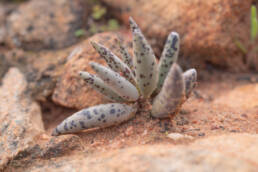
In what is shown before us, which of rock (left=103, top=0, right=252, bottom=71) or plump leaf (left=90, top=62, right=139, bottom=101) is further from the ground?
rock (left=103, top=0, right=252, bottom=71)

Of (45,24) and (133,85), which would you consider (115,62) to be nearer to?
(133,85)

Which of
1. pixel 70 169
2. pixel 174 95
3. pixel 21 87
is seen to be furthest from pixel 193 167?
pixel 21 87

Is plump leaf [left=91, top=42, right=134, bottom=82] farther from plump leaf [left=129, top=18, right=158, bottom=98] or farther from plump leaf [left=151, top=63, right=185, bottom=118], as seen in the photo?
plump leaf [left=151, top=63, right=185, bottom=118]

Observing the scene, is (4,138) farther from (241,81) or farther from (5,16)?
(241,81)

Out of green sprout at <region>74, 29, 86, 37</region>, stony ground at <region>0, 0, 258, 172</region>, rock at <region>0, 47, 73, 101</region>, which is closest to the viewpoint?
stony ground at <region>0, 0, 258, 172</region>

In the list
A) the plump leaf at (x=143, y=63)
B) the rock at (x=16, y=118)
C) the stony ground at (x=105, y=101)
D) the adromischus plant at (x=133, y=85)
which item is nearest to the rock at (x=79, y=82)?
the stony ground at (x=105, y=101)

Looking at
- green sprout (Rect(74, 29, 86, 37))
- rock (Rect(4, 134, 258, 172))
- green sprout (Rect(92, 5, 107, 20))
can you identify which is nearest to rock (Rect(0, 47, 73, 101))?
green sprout (Rect(74, 29, 86, 37))

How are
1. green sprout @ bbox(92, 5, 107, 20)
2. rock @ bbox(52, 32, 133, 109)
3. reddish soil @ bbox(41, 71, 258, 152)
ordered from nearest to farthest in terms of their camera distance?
Answer: reddish soil @ bbox(41, 71, 258, 152), rock @ bbox(52, 32, 133, 109), green sprout @ bbox(92, 5, 107, 20)

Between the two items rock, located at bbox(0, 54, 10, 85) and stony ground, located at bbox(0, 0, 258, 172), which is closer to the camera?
stony ground, located at bbox(0, 0, 258, 172)
